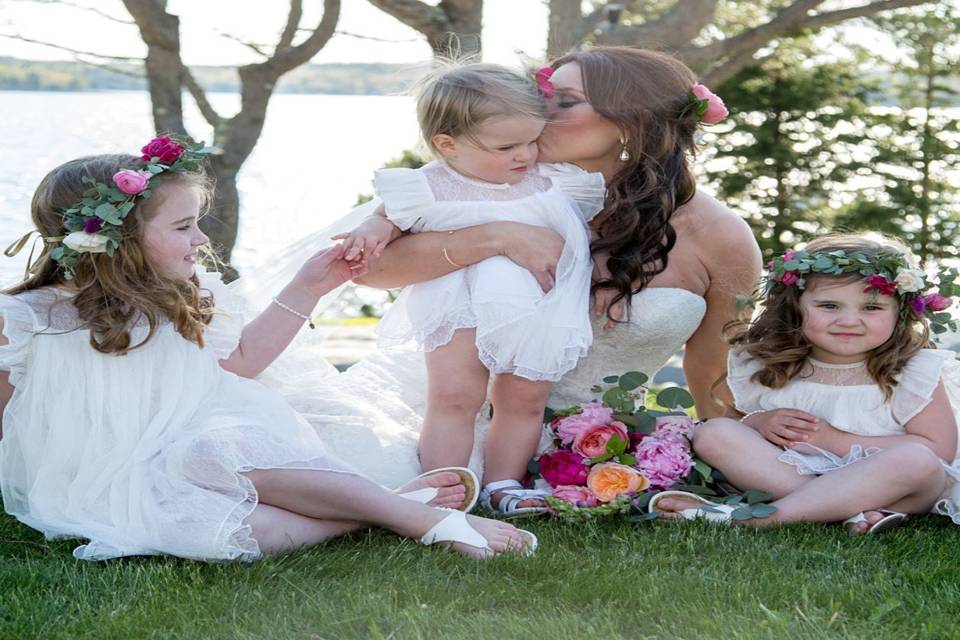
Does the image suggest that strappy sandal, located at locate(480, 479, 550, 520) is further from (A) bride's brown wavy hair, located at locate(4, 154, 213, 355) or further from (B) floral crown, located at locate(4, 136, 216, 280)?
(B) floral crown, located at locate(4, 136, 216, 280)

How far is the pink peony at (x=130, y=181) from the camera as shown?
291 centimetres

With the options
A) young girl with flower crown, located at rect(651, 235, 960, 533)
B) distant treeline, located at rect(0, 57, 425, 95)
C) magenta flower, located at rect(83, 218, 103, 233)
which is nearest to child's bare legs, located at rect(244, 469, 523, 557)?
young girl with flower crown, located at rect(651, 235, 960, 533)

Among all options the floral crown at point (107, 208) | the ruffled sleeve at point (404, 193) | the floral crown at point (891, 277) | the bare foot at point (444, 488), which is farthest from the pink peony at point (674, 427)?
the floral crown at point (107, 208)

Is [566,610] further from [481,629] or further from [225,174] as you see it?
[225,174]

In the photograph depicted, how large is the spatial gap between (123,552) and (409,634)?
886 mm

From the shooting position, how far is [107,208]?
2.90 meters

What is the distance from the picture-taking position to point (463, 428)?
3.38 meters

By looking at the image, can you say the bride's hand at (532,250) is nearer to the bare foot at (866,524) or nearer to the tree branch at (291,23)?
the bare foot at (866,524)

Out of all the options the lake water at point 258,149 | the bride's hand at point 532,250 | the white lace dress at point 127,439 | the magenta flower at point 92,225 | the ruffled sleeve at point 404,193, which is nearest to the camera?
the white lace dress at point 127,439

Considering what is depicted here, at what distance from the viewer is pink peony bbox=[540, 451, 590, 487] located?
3307 mm

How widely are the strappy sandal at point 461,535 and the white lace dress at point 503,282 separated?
51cm

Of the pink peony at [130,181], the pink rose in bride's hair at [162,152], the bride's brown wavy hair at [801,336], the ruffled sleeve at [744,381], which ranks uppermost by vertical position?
the pink rose in bride's hair at [162,152]

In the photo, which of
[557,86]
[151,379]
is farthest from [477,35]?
[151,379]

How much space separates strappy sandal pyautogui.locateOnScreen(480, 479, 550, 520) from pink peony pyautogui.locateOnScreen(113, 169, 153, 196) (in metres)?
1.31
